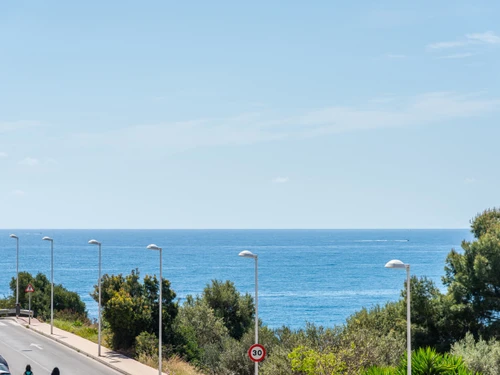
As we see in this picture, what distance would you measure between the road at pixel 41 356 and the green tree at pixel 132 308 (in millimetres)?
2454

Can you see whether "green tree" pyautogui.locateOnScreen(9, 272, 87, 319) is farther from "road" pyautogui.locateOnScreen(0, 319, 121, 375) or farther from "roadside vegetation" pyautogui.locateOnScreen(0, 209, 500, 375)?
"road" pyautogui.locateOnScreen(0, 319, 121, 375)

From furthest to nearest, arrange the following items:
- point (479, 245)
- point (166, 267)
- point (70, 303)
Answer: point (166, 267) → point (70, 303) → point (479, 245)

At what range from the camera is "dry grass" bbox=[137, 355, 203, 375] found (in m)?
30.2

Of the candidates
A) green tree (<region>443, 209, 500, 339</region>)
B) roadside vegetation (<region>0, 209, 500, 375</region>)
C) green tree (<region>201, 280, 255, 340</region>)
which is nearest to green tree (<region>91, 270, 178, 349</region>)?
roadside vegetation (<region>0, 209, 500, 375</region>)

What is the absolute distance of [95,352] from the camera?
114 ft

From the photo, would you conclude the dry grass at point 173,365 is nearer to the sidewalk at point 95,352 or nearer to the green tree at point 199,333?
the sidewalk at point 95,352

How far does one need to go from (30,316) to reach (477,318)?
29789mm

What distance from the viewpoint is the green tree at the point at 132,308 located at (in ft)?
116

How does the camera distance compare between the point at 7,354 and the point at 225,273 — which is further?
the point at 225,273

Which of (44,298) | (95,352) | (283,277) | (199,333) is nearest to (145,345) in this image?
(95,352)

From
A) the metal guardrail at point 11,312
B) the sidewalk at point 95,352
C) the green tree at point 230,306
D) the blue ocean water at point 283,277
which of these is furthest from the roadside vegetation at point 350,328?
the blue ocean water at point 283,277

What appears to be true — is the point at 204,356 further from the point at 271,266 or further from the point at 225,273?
the point at 271,266

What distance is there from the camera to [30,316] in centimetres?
4769

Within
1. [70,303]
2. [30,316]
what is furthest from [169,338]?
[70,303]
